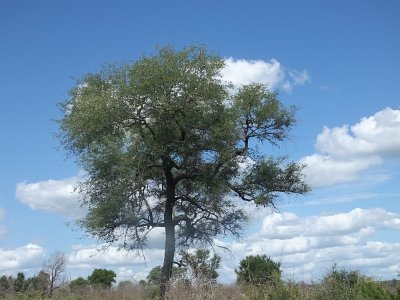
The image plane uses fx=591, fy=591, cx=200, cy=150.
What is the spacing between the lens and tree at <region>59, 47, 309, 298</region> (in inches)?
1063

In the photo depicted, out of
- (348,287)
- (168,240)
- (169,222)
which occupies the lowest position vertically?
(348,287)

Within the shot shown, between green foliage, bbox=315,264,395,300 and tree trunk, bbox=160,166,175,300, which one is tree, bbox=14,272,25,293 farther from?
green foliage, bbox=315,264,395,300

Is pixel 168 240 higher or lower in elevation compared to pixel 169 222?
lower

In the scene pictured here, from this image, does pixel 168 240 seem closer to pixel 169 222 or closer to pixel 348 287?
pixel 169 222

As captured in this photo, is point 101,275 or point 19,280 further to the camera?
point 101,275

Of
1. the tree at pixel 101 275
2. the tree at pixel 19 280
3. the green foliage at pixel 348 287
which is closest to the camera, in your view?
the green foliage at pixel 348 287

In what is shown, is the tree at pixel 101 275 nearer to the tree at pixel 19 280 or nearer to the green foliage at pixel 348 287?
the tree at pixel 19 280

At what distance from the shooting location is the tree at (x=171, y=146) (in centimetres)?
2700

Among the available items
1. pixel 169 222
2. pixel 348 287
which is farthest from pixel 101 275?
pixel 348 287

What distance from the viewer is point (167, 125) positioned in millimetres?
27672

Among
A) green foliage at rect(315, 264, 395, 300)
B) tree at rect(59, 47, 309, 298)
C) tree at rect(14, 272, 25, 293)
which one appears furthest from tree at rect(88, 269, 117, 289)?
green foliage at rect(315, 264, 395, 300)

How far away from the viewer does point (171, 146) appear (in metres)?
27.7

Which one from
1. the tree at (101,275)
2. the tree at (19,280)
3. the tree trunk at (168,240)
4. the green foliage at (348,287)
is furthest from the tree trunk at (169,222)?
the tree at (101,275)

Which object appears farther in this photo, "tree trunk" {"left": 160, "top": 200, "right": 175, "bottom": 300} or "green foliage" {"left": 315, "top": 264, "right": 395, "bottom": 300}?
"tree trunk" {"left": 160, "top": 200, "right": 175, "bottom": 300}
